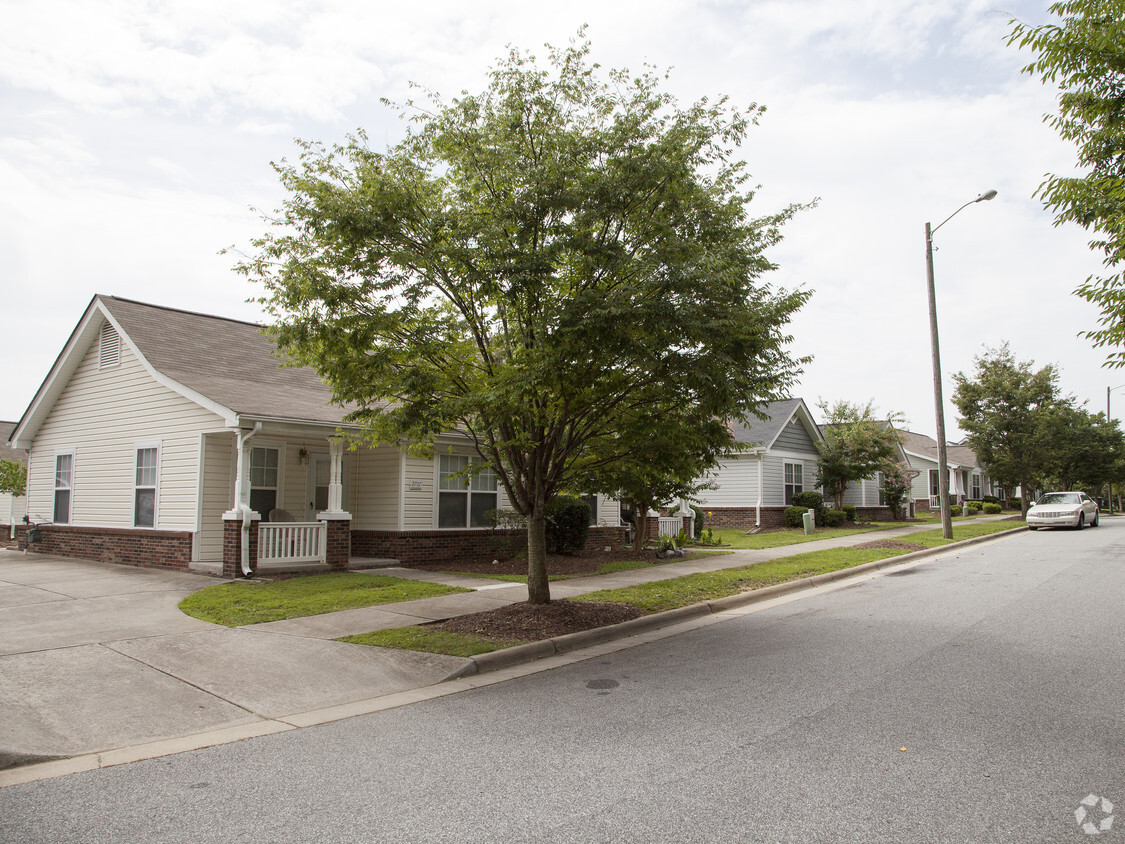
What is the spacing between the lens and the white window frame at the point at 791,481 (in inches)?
1188

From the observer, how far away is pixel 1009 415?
34.8m

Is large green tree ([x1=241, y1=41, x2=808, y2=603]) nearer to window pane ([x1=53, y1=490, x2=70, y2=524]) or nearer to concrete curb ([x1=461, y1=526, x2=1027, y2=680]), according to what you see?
concrete curb ([x1=461, y1=526, x2=1027, y2=680])

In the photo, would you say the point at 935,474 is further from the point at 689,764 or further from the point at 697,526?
the point at 689,764

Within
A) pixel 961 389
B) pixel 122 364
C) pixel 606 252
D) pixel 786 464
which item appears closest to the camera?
pixel 606 252

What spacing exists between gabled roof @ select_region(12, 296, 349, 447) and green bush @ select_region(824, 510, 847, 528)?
20940 mm

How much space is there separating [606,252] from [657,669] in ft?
14.4

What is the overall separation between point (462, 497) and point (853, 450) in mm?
19724

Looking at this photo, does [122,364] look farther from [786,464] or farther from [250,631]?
[786,464]

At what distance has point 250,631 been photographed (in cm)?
856

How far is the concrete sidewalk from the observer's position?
5.36 metres

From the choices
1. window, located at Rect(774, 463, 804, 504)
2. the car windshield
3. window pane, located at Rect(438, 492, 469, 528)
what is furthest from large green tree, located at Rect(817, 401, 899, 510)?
window pane, located at Rect(438, 492, 469, 528)

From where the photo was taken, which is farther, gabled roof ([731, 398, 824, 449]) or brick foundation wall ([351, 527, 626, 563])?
gabled roof ([731, 398, 824, 449])

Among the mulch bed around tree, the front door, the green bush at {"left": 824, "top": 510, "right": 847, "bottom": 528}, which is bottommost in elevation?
the mulch bed around tree

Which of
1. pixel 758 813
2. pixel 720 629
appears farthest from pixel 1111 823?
pixel 720 629
